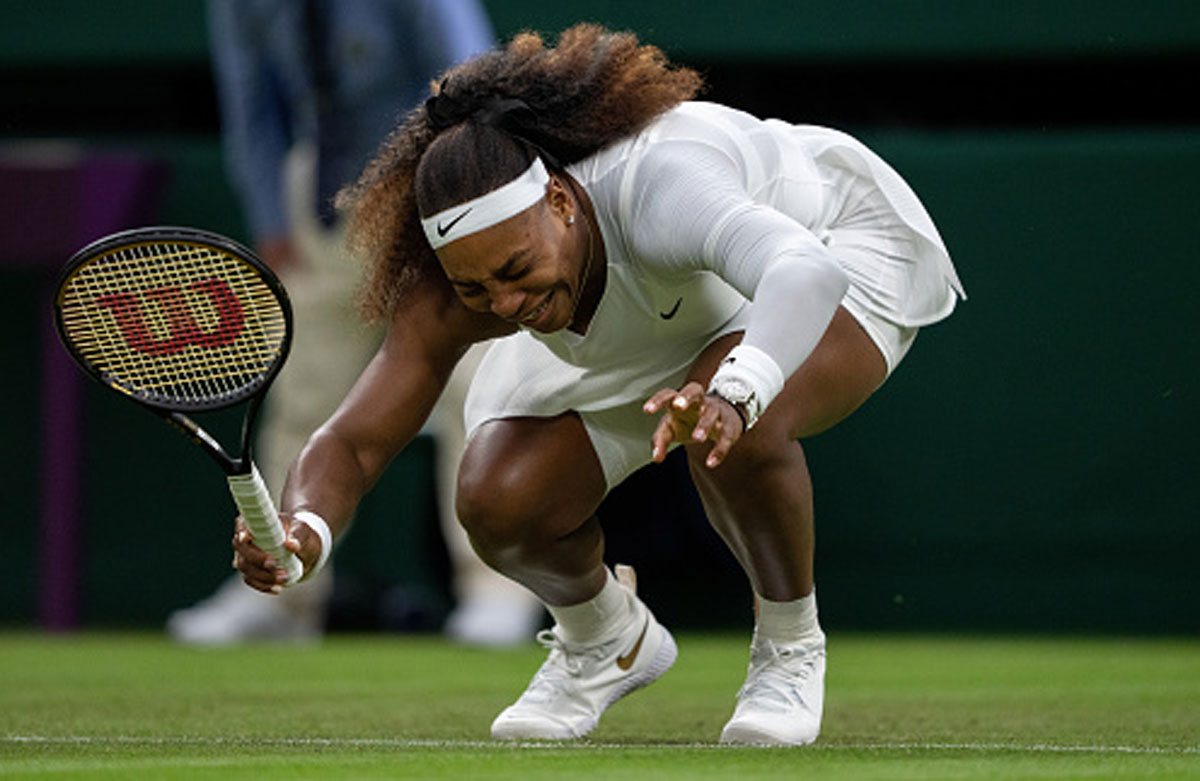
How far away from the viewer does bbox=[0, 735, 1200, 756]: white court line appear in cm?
283

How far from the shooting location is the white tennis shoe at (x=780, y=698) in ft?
9.58

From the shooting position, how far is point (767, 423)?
290cm

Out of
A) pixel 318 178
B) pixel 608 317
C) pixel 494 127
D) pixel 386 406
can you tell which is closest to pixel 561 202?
pixel 494 127

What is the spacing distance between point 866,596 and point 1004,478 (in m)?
0.53

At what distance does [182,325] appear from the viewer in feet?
9.17

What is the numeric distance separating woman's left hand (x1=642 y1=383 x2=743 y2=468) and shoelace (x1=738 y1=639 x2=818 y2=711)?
68 centimetres

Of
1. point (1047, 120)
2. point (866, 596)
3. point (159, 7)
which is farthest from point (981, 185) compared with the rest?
point (159, 7)

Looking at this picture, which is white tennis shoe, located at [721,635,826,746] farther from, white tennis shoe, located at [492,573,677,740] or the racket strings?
the racket strings

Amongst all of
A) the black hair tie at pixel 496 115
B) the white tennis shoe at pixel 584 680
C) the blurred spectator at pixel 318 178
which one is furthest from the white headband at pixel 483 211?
the blurred spectator at pixel 318 178

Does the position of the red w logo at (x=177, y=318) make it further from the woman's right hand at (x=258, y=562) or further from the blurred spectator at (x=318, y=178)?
the blurred spectator at (x=318, y=178)

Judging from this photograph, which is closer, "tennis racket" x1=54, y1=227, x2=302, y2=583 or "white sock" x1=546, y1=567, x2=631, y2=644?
"tennis racket" x1=54, y1=227, x2=302, y2=583

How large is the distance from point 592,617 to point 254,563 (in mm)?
803

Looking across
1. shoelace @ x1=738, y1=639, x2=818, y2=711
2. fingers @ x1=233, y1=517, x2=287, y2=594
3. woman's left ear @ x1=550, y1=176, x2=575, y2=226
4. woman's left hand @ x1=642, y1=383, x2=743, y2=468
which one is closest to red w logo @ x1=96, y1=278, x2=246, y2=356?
fingers @ x1=233, y1=517, x2=287, y2=594

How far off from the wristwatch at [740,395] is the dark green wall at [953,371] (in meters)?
3.36
